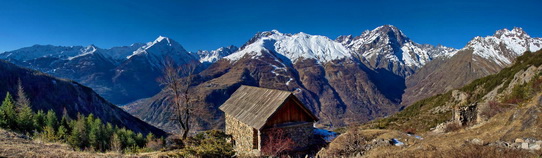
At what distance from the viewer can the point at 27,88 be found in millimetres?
109938

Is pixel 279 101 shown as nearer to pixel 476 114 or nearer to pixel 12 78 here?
pixel 476 114

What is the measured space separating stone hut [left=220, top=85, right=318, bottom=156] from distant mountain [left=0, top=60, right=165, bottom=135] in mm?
100180

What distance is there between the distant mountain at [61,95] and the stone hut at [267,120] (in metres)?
100

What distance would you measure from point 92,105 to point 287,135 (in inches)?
4829

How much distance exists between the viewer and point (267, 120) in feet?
68.4

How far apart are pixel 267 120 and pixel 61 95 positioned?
12996cm

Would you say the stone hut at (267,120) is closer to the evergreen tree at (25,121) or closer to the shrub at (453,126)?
the shrub at (453,126)

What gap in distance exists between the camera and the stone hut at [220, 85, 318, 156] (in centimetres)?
2172

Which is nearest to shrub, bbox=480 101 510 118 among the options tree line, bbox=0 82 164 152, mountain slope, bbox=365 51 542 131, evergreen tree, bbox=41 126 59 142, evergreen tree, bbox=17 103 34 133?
mountain slope, bbox=365 51 542 131

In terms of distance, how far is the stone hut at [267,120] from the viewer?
21.7 m

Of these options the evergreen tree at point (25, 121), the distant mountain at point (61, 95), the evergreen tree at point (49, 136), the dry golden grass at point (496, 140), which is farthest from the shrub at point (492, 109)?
the distant mountain at point (61, 95)

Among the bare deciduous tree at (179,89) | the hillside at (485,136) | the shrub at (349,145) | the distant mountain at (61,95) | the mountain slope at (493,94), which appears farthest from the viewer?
the distant mountain at (61,95)

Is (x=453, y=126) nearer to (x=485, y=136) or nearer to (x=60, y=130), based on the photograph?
(x=485, y=136)

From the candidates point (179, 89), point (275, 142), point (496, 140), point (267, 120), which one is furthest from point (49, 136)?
point (496, 140)
